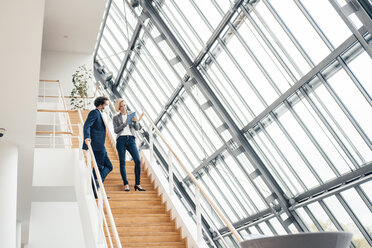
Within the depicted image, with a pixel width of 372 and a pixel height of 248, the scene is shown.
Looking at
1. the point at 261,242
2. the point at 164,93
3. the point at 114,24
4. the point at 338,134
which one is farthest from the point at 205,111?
the point at 261,242

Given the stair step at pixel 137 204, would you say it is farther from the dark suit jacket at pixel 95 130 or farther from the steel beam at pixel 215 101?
the steel beam at pixel 215 101

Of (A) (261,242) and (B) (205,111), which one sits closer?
(A) (261,242)

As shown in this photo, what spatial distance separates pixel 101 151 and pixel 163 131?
10120 mm

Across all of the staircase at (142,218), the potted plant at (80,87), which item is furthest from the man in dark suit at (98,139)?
the potted plant at (80,87)

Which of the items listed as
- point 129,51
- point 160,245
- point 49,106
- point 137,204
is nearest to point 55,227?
point 49,106

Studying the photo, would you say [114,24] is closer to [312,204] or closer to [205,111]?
[205,111]

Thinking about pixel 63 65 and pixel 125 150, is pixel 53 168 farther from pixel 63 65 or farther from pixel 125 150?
pixel 63 65

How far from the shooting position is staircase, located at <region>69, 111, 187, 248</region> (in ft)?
17.4

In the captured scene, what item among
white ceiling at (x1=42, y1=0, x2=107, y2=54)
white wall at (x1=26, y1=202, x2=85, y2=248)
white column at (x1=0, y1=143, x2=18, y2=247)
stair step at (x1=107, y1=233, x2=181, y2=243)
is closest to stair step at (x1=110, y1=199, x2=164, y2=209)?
stair step at (x1=107, y1=233, x2=181, y2=243)

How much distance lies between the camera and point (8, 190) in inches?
288

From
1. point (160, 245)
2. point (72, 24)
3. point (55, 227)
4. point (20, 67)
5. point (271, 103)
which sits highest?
point (72, 24)

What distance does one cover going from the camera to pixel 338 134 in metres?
9.31

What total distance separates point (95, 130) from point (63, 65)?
34.3 feet

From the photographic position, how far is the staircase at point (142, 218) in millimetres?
5309
